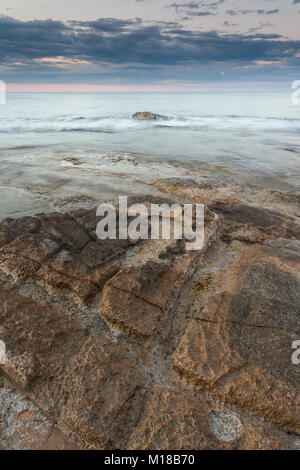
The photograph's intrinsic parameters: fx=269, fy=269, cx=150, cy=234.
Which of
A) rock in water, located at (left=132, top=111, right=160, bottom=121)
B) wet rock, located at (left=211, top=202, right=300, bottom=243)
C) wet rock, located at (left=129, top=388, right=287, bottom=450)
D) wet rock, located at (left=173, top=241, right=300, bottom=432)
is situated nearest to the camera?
wet rock, located at (left=129, top=388, right=287, bottom=450)

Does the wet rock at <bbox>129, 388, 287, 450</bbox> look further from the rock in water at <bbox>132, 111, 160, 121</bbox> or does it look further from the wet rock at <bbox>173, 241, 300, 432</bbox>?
the rock in water at <bbox>132, 111, 160, 121</bbox>

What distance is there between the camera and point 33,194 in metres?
3.80

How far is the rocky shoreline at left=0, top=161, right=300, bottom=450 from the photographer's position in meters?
1.40

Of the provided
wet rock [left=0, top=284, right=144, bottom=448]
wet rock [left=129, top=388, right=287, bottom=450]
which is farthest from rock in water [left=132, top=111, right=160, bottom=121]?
wet rock [left=129, top=388, right=287, bottom=450]

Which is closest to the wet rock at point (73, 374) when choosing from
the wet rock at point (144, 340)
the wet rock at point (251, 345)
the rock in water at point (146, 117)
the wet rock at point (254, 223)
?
the wet rock at point (144, 340)

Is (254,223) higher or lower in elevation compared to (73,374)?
higher

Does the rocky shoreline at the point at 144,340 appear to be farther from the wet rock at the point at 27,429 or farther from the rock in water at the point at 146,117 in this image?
the rock in water at the point at 146,117

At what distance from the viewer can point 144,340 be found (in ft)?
6.15

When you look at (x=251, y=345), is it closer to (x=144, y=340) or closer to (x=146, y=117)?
(x=144, y=340)

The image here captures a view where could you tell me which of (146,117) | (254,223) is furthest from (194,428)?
(146,117)

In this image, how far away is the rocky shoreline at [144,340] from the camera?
140cm

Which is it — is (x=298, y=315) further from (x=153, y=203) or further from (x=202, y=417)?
(x=153, y=203)

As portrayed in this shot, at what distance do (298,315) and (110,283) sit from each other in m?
1.39

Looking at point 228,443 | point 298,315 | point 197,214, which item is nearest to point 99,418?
point 228,443
